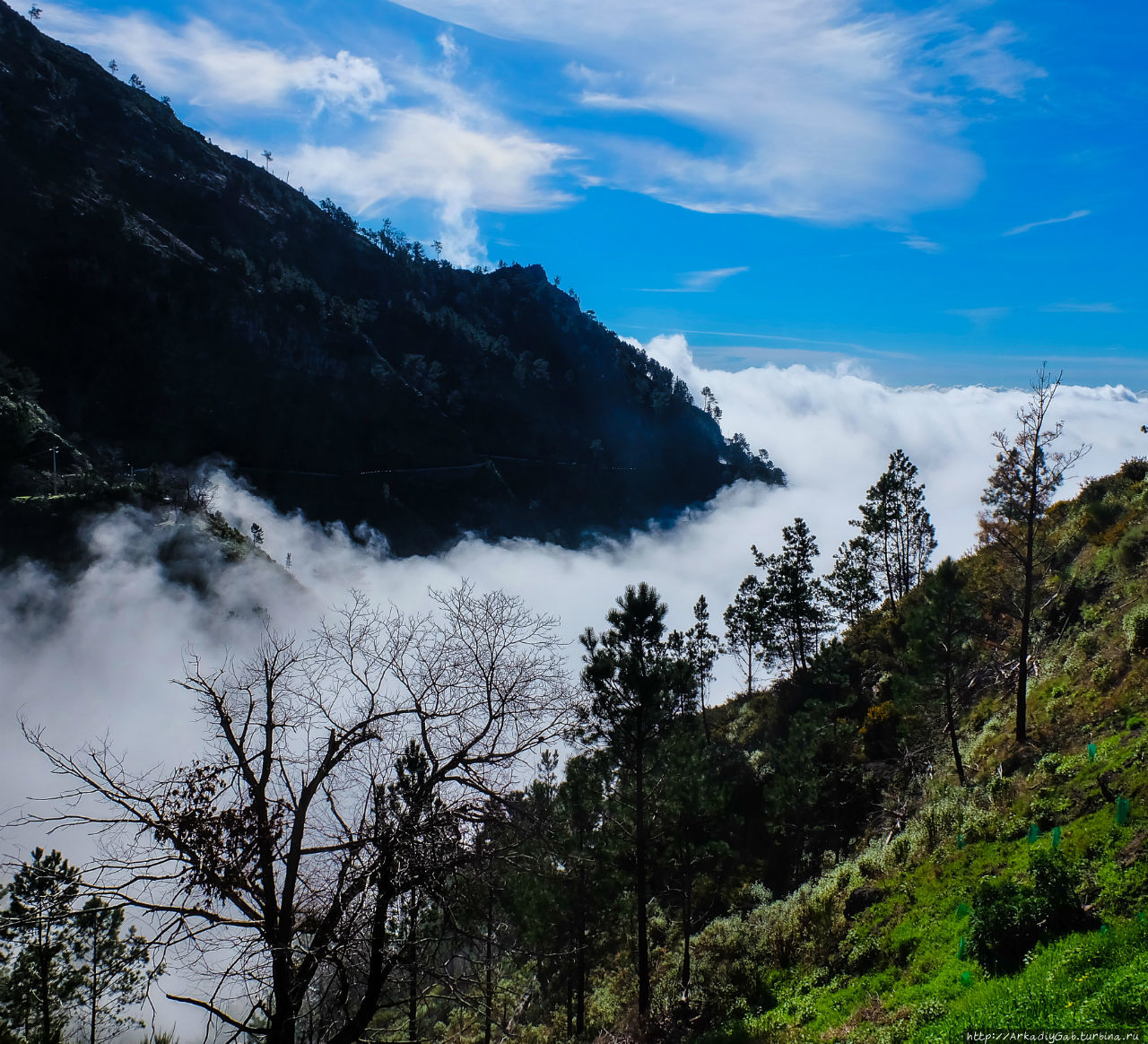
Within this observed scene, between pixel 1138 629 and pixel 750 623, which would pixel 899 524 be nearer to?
pixel 750 623

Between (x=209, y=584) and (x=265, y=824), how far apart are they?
316 feet

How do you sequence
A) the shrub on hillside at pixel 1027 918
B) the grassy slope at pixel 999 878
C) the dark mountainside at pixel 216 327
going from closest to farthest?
the grassy slope at pixel 999 878 < the shrub on hillside at pixel 1027 918 < the dark mountainside at pixel 216 327

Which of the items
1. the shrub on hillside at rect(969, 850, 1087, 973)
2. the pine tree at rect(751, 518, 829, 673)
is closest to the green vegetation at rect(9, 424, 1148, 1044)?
the shrub on hillside at rect(969, 850, 1087, 973)

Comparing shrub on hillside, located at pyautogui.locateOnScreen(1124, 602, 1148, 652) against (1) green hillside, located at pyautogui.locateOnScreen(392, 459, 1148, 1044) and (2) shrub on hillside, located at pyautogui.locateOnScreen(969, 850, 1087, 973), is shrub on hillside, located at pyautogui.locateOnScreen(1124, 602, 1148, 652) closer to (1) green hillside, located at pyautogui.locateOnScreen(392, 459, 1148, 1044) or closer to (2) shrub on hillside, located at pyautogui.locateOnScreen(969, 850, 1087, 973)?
(1) green hillside, located at pyautogui.locateOnScreen(392, 459, 1148, 1044)

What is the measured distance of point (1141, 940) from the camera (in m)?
7.77

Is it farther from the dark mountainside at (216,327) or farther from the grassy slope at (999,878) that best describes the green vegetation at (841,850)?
the dark mountainside at (216,327)

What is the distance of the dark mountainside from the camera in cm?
12900

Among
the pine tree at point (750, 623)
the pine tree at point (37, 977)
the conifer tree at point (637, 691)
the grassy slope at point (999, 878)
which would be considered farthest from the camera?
the pine tree at point (750, 623)

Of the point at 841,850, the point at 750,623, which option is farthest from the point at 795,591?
the point at 841,850

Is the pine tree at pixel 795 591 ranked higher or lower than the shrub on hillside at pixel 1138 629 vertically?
higher

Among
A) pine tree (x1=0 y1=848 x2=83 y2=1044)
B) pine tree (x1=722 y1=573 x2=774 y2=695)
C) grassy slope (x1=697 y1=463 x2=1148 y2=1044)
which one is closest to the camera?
grassy slope (x1=697 y1=463 x2=1148 y2=1044)

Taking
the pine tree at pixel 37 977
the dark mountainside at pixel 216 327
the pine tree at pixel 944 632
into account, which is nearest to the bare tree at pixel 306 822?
the pine tree at pixel 37 977

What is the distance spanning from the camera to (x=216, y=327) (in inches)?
5837

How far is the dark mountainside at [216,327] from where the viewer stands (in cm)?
12900
